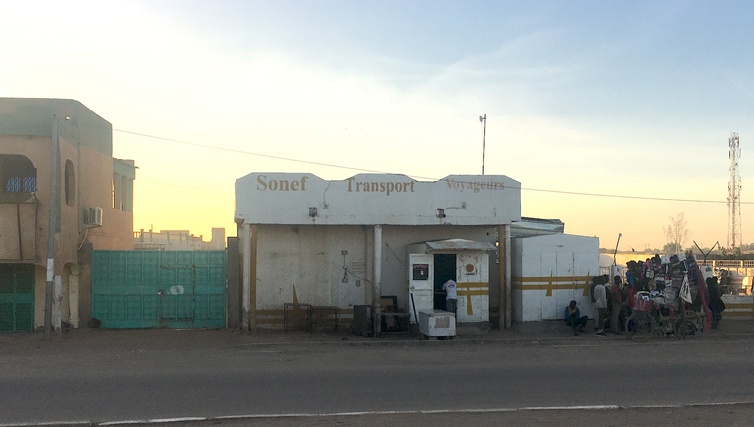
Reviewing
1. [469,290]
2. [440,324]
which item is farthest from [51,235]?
[469,290]

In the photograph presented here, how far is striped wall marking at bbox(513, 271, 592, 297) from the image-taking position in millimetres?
18406

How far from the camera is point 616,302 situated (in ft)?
58.2

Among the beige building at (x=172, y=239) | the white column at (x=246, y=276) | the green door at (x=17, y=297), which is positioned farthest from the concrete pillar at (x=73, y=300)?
the beige building at (x=172, y=239)

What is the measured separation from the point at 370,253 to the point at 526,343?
17.0 ft

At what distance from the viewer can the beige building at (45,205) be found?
17016 mm

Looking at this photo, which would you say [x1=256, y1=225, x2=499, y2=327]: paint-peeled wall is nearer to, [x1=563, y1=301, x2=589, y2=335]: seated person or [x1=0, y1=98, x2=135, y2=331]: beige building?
[x1=563, y1=301, x2=589, y2=335]: seated person

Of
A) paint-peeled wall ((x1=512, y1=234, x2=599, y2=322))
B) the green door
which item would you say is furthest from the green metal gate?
paint-peeled wall ((x1=512, y1=234, x2=599, y2=322))

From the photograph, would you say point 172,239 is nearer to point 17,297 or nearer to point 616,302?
point 17,297

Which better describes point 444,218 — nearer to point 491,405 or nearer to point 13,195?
point 491,405

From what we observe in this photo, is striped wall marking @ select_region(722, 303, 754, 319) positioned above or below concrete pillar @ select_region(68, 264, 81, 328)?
below

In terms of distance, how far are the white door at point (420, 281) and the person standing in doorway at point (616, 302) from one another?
5.16m

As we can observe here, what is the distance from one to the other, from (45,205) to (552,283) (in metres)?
14.5

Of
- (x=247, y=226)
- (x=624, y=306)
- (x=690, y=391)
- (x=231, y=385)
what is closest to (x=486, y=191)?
(x=624, y=306)

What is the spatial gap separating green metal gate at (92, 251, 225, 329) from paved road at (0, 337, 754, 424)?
343 cm
